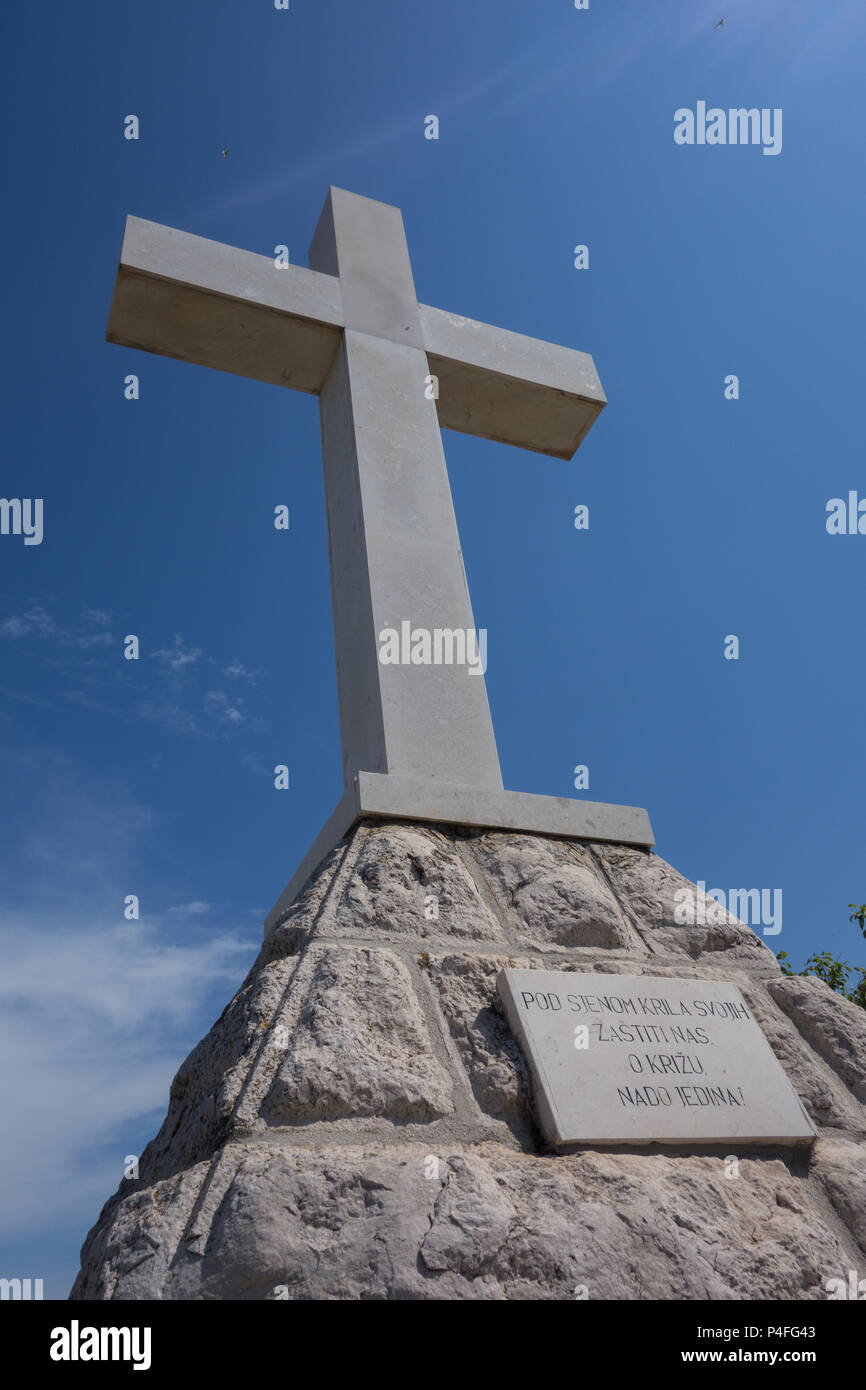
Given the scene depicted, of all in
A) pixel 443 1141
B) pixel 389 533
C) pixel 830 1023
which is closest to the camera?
pixel 443 1141

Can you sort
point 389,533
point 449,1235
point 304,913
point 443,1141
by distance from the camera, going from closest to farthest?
1. point 449,1235
2. point 443,1141
3. point 304,913
4. point 389,533

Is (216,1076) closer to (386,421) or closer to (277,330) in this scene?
(386,421)

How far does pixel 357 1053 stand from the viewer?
6.46 ft

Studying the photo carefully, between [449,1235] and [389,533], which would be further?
[389,533]

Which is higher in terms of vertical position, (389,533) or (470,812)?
(389,533)

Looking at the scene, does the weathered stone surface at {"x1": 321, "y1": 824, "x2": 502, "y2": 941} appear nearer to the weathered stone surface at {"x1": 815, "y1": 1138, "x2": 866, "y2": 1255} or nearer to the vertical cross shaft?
the vertical cross shaft

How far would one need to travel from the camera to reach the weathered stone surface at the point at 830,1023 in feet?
7.99

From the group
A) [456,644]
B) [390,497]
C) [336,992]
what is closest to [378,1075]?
[336,992]

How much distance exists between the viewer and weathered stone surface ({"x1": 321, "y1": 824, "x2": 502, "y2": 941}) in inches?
91.4

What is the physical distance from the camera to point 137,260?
3885mm

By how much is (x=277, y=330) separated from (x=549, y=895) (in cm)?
266

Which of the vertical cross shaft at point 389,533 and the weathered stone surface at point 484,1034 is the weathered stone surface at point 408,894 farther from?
the vertical cross shaft at point 389,533

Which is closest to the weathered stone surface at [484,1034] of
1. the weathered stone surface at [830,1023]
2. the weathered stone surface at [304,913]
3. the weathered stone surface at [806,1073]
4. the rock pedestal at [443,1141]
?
the rock pedestal at [443,1141]

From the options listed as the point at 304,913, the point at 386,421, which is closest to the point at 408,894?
the point at 304,913
